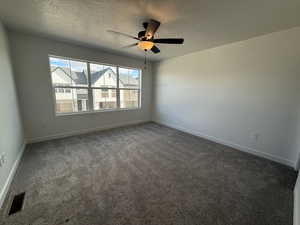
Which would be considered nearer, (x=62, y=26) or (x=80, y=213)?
(x=80, y=213)

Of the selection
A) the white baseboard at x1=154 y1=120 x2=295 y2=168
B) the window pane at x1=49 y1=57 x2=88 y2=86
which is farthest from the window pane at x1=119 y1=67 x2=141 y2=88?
the white baseboard at x1=154 y1=120 x2=295 y2=168

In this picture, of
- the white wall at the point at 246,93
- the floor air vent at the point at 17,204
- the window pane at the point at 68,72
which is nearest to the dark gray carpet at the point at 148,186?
the floor air vent at the point at 17,204

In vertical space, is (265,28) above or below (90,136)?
above

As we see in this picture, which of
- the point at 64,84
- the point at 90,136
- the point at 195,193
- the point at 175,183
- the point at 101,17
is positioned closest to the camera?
the point at 195,193

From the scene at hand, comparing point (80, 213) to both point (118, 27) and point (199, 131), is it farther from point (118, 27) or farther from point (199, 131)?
point (199, 131)

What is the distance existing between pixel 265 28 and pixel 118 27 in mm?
2508

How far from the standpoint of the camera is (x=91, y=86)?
11.9 ft

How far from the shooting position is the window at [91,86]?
317 cm

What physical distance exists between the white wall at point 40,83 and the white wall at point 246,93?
2.77 meters

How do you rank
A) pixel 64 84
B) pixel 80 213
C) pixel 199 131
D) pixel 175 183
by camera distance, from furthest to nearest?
pixel 199 131 < pixel 64 84 < pixel 175 183 < pixel 80 213

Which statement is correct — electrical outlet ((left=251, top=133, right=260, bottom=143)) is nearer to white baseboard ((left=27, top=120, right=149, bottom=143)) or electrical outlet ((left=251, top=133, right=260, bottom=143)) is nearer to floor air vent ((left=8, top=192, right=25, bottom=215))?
white baseboard ((left=27, top=120, right=149, bottom=143))

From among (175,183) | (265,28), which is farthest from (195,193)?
(265,28)

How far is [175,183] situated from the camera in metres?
1.80

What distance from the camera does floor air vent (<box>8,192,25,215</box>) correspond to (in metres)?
1.33
